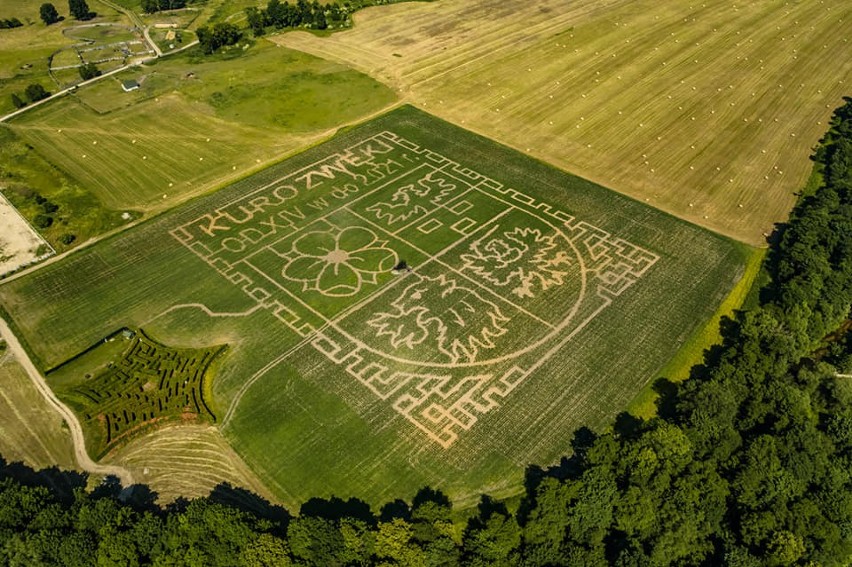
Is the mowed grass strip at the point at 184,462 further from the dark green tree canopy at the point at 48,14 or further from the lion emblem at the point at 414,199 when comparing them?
the dark green tree canopy at the point at 48,14

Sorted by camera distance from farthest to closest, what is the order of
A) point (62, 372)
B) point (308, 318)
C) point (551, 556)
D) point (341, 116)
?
point (341, 116) < point (308, 318) < point (62, 372) < point (551, 556)

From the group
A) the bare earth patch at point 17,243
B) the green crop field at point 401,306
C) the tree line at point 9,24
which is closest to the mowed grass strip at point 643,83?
the green crop field at point 401,306

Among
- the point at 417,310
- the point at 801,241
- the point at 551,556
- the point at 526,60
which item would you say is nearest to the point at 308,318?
the point at 417,310

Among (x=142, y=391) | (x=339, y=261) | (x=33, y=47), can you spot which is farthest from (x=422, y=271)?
(x=33, y=47)

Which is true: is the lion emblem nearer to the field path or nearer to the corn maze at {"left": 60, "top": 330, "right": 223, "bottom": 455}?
the corn maze at {"left": 60, "top": 330, "right": 223, "bottom": 455}

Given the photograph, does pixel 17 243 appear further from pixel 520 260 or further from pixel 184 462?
pixel 520 260

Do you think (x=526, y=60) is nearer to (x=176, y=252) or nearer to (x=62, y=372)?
A: (x=176, y=252)

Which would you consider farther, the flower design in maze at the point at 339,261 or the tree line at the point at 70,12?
the tree line at the point at 70,12
